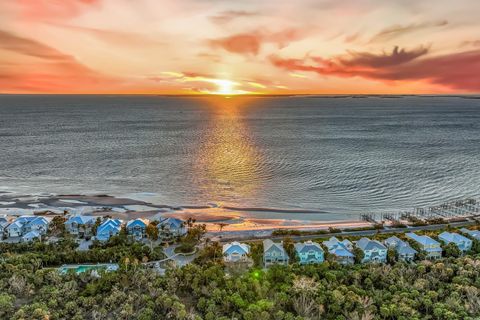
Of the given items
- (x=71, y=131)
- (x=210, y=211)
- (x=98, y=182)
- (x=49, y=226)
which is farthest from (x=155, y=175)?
(x=71, y=131)

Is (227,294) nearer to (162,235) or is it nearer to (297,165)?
(162,235)

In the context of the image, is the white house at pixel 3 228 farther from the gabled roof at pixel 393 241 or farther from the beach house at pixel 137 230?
the gabled roof at pixel 393 241

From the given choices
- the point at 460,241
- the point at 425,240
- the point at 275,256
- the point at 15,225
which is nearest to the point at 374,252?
the point at 425,240

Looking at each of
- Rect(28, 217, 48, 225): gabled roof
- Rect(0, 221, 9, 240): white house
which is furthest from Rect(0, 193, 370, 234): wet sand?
Rect(0, 221, 9, 240): white house

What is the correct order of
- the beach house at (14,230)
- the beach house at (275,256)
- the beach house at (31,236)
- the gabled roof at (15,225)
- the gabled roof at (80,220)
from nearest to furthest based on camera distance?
the beach house at (275,256) → the beach house at (31,236) → the beach house at (14,230) → the gabled roof at (15,225) → the gabled roof at (80,220)

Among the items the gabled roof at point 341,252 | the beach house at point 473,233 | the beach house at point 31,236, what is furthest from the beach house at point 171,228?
the beach house at point 473,233

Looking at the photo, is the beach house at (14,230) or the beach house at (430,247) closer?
the beach house at (430,247)
